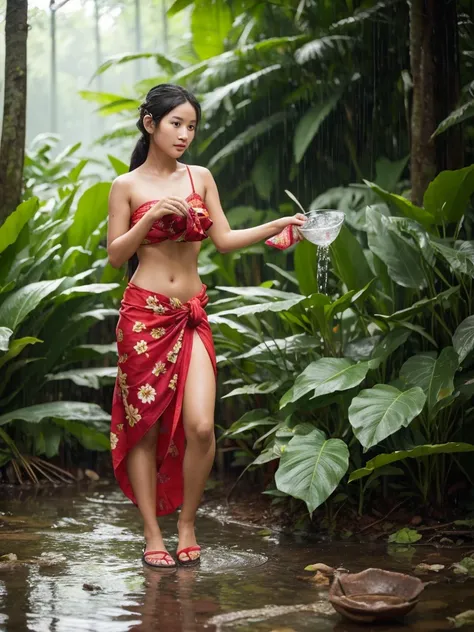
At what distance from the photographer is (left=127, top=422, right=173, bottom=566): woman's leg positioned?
11.9 ft

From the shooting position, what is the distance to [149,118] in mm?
3629

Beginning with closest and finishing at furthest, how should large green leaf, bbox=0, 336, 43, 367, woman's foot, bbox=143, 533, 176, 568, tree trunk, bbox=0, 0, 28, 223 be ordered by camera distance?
woman's foot, bbox=143, 533, 176, 568, large green leaf, bbox=0, 336, 43, 367, tree trunk, bbox=0, 0, 28, 223

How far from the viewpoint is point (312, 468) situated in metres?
3.69

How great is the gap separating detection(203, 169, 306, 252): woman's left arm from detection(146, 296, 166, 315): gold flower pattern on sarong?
1.12 feet

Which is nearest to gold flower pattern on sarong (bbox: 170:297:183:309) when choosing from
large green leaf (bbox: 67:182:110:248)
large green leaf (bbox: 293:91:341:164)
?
large green leaf (bbox: 67:182:110:248)

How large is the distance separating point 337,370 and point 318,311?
36cm

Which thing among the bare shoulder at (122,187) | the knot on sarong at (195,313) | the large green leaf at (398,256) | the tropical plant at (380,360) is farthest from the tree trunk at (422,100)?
the bare shoulder at (122,187)

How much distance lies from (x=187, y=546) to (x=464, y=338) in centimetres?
137

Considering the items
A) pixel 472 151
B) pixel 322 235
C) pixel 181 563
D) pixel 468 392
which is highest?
pixel 472 151

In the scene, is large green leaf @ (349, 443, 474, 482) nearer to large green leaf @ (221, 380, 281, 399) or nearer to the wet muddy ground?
the wet muddy ground

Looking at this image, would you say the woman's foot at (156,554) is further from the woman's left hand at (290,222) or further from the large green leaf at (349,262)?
the large green leaf at (349,262)

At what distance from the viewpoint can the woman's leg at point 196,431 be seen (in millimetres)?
3533

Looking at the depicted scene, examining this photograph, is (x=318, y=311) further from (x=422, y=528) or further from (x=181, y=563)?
(x=181, y=563)

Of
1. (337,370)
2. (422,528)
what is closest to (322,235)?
(337,370)
